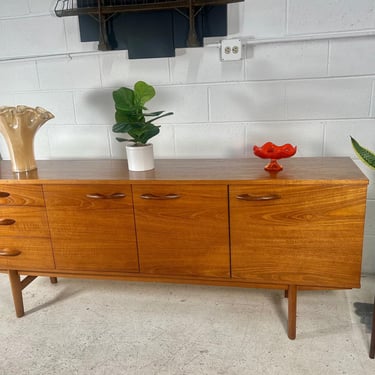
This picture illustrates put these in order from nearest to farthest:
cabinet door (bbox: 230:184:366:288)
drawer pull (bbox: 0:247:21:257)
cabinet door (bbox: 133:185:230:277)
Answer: cabinet door (bbox: 230:184:366:288) < cabinet door (bbox: 133:185:230:277) < drawer pull (bbox: 0:247:21:257)

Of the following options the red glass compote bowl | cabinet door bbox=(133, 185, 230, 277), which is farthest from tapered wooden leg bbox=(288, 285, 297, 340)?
the red glass compote bowl

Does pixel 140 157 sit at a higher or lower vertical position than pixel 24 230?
higher

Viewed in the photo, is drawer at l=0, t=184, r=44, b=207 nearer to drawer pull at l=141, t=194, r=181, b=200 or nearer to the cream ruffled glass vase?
the cream ruffled glass vase

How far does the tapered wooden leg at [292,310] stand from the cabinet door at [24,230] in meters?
1.14

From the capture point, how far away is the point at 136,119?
1.73 m

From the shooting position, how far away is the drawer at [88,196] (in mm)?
1645

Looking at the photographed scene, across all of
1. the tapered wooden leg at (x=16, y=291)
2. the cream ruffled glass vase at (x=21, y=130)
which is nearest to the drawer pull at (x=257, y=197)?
the cream ruffled glass vase at (x=21, y=130)

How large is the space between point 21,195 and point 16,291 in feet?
1.76

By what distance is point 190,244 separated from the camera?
64.7 inches

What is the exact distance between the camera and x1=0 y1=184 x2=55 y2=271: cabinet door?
5.68 ft

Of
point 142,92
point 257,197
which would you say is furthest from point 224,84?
point 257,197

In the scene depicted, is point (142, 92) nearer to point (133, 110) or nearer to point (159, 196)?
point (133, 110)

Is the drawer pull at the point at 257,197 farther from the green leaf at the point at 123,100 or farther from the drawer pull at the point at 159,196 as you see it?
the green leaf at the point at 123,100

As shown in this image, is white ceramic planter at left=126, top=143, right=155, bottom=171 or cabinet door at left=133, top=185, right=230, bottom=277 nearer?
cabinet door at left=133, top=185, right=230, bottom=277
